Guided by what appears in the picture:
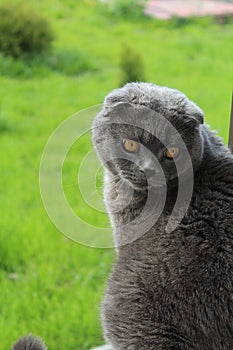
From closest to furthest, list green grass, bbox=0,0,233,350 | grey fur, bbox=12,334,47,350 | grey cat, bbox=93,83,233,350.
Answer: grey cat, bbox=93,83,233,350 → grey fur, bbox=12,334,47,350 → green grass, bbox=0,0,233,350

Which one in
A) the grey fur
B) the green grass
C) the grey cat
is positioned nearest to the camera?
the grey cat

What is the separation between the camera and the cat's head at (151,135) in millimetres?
940

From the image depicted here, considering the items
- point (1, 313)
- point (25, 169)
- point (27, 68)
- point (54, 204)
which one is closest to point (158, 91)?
point (54, 204)

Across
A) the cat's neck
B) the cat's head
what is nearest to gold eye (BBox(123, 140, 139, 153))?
the cat's head

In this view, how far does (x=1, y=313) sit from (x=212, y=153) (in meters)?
0.62

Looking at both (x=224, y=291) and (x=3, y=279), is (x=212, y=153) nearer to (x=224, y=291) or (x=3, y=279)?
(x=224, y=291)

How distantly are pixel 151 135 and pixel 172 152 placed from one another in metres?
0.05

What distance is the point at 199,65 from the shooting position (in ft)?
9.25

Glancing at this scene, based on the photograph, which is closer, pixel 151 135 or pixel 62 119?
pixel 151 135

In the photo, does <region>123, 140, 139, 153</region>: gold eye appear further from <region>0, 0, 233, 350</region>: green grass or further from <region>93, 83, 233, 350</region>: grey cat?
<region>0, 0, 233, 350</region>: green grass

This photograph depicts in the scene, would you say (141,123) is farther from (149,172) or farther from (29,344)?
(29,344)

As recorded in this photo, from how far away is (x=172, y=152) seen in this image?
95 cm

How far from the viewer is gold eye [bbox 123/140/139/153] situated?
950mm

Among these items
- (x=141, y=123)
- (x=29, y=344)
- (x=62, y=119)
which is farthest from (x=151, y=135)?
(x=62, y=119)
